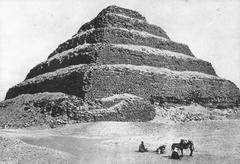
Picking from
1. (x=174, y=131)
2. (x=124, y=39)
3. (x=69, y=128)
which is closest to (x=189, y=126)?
(x=174, y=131)

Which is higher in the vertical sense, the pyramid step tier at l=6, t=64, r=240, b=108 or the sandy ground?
the pyramid step tier at l=6, t=64, r=240, b=108

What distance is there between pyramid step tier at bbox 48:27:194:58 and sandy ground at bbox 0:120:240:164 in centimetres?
1466

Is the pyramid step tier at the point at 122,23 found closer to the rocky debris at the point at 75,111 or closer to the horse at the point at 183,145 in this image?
the rocky debris at the point at 75,111

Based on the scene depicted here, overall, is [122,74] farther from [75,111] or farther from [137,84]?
[75,111]

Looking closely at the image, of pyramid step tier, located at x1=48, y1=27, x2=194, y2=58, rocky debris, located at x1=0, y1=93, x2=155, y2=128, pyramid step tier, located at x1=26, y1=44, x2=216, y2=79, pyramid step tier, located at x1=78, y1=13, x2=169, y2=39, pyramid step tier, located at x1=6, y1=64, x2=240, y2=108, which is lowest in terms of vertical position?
rocky debris, located at x1=0, y1=93, x2=155, y2=128

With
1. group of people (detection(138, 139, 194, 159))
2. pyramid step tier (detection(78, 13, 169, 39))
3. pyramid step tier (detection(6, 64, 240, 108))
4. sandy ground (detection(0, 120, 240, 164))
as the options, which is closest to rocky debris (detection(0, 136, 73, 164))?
sandy ground (detection(0, 120, 240, 164))

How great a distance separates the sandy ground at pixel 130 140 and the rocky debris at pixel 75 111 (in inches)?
84.1

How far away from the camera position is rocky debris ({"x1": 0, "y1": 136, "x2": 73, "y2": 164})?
19672mm

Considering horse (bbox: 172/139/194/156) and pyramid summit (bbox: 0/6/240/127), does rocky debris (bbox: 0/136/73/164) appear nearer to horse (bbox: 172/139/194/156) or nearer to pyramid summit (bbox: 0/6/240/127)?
horse (bbox: 172/139/194/156)

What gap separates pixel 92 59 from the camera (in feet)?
145

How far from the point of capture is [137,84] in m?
43.7

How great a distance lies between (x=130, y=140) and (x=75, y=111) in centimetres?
1000

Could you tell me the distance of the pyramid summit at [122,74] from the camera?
133ft

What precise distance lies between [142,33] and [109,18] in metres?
4.44
